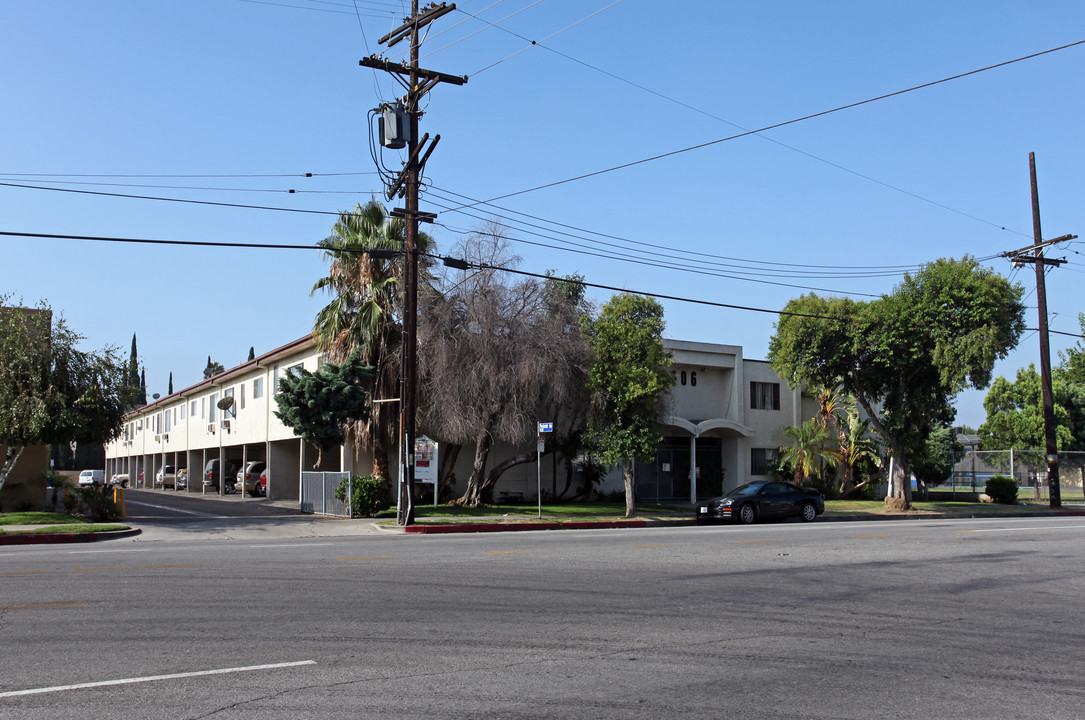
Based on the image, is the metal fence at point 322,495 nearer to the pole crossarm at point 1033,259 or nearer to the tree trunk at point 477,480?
the tree trunk at point 477,480

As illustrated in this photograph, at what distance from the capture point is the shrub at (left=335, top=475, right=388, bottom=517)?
26953mm

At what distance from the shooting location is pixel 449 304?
91.4ft

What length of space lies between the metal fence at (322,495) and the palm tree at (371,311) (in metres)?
1.49

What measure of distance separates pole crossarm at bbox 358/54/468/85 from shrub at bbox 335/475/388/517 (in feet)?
39.8

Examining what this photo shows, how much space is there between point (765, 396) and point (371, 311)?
66.9 ft

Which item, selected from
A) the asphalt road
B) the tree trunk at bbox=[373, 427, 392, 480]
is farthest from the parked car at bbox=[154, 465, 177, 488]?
the asphalt road

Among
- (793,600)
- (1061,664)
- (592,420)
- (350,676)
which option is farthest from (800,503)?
(350,676)

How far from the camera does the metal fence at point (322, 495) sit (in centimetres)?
2788

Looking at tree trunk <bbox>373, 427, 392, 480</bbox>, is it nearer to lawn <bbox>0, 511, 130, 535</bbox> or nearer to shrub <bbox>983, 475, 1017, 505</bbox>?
lawn <bbox>0, 511, 130, 535</bbox>

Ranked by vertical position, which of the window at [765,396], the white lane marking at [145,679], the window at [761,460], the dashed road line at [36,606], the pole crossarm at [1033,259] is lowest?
the white lane marking at [145,679]

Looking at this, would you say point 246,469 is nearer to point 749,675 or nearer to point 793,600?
point 793,600

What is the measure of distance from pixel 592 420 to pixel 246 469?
811 inches

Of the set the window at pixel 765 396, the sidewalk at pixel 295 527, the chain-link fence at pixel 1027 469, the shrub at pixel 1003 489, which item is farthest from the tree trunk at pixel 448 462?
the chain-link fence at pixel 1027 469

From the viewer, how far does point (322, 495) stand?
28734 mm
